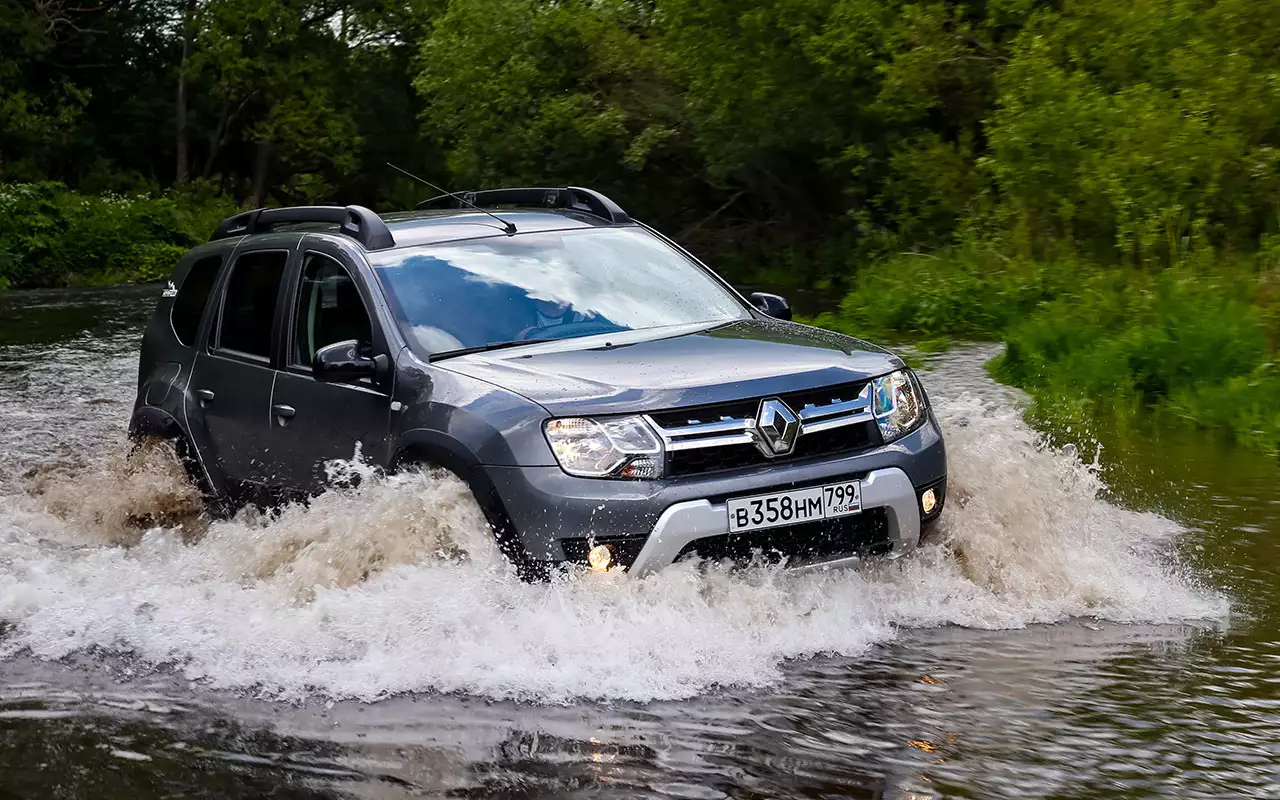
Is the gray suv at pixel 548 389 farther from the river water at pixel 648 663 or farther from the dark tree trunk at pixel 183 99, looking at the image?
the dark tree trunk at pixel 183 99

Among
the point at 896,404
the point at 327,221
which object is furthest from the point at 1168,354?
the point at 327,221

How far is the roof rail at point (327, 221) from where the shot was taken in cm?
707

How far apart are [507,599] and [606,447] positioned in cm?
61

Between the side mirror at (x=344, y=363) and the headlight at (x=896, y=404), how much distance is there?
1904 mm

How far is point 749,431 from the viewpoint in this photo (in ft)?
19.2

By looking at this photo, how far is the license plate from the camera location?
5707 mm

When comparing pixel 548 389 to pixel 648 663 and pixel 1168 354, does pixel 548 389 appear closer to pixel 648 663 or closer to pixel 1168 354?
pixel 648 663

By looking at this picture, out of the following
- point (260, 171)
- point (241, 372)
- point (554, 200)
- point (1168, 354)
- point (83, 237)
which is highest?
point (260, 171)

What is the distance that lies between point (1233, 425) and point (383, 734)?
7.15 meters

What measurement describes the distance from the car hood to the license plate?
0.37m

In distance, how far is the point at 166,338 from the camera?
8289 mm

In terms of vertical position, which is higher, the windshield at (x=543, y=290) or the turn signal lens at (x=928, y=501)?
the windshield at (x=543, y=290)

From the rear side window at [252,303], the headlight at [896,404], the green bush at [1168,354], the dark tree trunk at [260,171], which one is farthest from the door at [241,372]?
the dark tree trunk at [260,171]

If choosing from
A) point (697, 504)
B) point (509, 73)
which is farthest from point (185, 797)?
point (509, 73)
